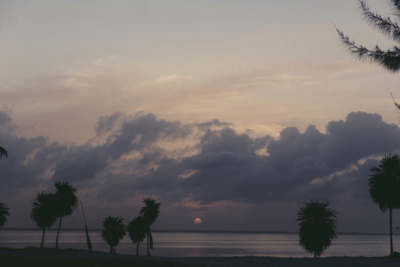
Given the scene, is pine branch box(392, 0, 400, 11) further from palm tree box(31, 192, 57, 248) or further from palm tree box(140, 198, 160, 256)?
palm tree box(140, 198, 160, 256)

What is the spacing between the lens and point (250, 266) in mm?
36500

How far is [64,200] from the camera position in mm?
87688

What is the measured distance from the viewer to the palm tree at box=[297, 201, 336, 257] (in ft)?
251

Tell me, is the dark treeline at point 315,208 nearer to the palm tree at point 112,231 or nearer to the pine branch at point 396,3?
the palm tree at point 112,231

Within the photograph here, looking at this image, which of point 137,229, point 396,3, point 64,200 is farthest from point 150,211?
point 396,3

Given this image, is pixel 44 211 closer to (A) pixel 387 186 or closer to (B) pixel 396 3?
(A) pixel 387 186

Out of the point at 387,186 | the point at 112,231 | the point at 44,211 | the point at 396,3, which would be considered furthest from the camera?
the point at 112,231

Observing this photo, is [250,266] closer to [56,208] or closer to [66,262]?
[66,262]

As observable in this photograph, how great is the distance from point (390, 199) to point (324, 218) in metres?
13.1

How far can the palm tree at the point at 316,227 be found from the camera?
76.6m

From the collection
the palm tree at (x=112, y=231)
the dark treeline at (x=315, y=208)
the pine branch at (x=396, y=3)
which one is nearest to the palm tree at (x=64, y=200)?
the dark treeline at (x=315, y=208)

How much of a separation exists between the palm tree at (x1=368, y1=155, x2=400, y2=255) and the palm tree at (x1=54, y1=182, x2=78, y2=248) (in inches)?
2119

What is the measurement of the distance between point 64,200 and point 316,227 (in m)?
46.0

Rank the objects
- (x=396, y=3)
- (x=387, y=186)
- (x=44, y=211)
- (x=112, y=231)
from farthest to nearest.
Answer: (x=112, y=231)
(x=44, y=211)
(x=387, y=186)
(x=396, y=3)
